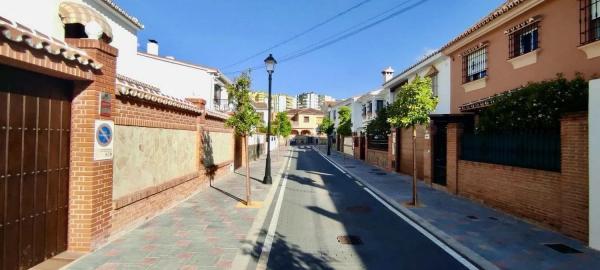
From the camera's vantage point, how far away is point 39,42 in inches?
186

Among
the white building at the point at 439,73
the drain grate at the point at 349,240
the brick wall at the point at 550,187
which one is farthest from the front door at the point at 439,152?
the drain grate at the point at 349,240

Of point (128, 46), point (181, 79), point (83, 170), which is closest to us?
point (83, 170)

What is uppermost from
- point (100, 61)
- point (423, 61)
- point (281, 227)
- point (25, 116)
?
point (423, 61)

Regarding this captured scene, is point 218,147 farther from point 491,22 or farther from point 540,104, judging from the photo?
point 491,22

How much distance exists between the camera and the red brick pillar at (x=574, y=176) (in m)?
6.98

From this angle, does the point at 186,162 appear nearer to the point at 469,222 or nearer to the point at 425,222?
the point at 425,222

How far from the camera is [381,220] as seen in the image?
30.1 feet

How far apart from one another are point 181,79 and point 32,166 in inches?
870

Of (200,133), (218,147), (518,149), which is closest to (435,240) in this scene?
(518,149)

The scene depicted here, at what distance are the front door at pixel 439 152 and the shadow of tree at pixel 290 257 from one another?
922cm

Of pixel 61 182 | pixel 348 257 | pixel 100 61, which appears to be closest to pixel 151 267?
pixel 61 182

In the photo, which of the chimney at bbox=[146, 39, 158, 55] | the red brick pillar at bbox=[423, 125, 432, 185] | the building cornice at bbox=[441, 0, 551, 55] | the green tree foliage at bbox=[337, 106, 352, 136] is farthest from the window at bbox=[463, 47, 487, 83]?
the green tree foliage at bbox=[337, 106, 352, 136]

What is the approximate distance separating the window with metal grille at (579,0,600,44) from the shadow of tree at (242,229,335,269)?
364 inches

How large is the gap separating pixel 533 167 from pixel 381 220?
3.98 metres
